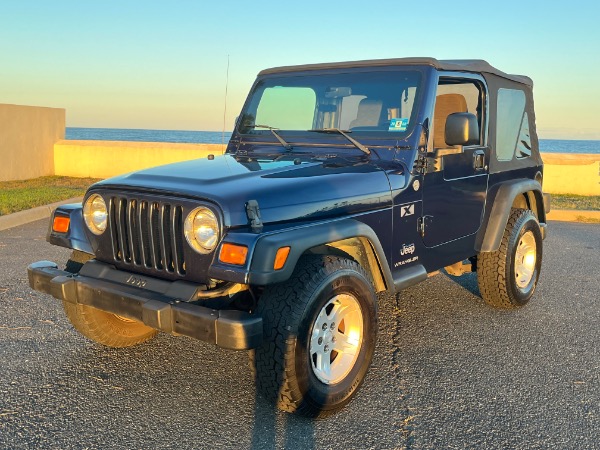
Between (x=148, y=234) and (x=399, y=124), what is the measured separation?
1.90 m

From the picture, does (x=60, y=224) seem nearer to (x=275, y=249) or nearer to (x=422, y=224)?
(x=275, y=249)

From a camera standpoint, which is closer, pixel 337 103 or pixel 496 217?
pixel 337 103

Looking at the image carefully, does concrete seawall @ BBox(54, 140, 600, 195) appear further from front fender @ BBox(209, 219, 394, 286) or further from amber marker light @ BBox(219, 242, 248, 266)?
amber marker light @ BBox(219, 242, 248, 266)

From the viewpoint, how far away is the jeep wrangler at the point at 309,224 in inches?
120

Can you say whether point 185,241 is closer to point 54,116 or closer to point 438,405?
point 438,405

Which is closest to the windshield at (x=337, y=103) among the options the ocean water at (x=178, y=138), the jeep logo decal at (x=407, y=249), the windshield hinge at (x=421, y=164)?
the windshield hinge at (x=421, y=164)

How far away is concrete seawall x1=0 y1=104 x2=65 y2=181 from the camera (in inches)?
543

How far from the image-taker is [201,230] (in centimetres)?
310

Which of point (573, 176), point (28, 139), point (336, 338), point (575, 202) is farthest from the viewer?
point (28, 139)

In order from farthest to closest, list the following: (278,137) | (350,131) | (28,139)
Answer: (28,139), (278,137), (350,131)

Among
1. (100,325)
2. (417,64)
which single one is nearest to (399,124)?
(417,64)

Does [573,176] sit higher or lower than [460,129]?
lower

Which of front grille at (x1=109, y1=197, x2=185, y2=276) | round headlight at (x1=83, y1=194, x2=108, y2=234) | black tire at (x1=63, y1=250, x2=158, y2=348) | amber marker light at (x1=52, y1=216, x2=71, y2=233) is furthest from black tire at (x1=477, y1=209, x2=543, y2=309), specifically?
amber marker light at (x1=52, y1=216, x2=71, y2=233)

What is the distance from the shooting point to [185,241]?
313 centimetres
